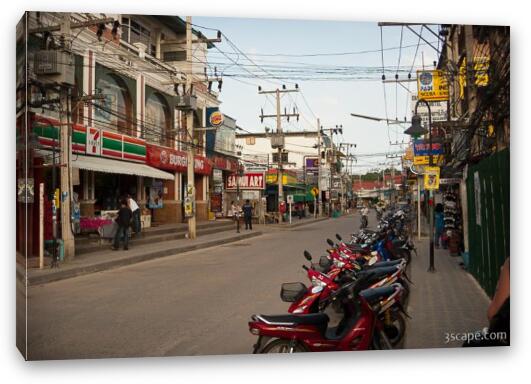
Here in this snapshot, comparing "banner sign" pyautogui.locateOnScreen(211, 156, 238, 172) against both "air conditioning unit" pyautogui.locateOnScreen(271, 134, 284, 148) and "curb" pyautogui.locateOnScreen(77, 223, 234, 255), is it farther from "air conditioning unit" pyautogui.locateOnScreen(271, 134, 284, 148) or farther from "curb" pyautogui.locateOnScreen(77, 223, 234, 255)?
"curb" pyautogui.locateOnScreen(77, 223, 234, 255)

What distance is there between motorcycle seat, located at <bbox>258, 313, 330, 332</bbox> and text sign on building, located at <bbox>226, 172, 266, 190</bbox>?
25.9 m

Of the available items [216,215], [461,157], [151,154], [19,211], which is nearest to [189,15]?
[19,211]

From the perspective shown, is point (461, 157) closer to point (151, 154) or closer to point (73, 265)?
point (73, 265)

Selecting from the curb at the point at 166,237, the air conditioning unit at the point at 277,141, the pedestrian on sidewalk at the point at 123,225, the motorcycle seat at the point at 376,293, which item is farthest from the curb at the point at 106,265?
the air conditioning unit at the point at 277,141

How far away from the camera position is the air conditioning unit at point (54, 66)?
6.84 m

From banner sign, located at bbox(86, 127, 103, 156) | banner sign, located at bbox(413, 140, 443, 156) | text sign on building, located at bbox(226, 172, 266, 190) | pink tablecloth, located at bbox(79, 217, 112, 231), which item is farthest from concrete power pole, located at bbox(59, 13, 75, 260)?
text sign on building, located at bbox(226, 172, 266, 190)

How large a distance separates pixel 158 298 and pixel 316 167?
32.2 metres

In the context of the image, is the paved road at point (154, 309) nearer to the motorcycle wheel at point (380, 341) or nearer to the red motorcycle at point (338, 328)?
the red motorcycle at point (338, 328)

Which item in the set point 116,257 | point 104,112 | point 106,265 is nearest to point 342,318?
point 106,265

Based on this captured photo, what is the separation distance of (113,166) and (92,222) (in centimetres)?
226

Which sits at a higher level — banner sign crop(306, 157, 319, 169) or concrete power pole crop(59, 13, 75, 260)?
banner sign crop(306, 157, 319, 169)

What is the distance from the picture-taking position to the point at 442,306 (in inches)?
298

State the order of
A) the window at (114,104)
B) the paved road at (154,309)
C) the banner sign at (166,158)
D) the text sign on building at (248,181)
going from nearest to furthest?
the paved road at (154,309) < the window at (114,104) < the banner sign at (166,158) < the text sign on building at (248,181)

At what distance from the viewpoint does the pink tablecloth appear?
1402 centimetres
